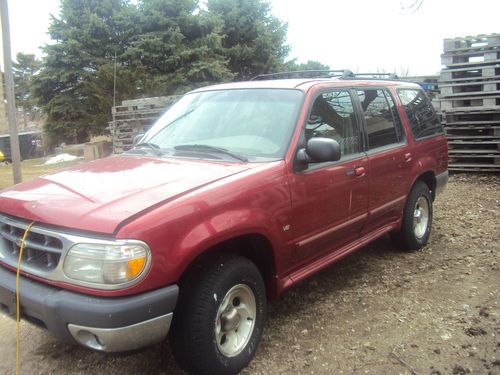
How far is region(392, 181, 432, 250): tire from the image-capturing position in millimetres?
4898

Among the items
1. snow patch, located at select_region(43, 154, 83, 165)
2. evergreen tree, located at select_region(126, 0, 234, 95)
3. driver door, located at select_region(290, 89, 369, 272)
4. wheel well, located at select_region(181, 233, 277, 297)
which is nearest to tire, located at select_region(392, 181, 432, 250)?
driver door, located at select_region(290, 89, 369, 272)

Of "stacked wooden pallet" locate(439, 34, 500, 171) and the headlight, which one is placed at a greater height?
"stacked wooden pallet" locate(439, 34, 500, 171)

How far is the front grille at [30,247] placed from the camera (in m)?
2.50

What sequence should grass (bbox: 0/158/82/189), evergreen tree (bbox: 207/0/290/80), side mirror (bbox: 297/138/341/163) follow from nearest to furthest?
side mirror (bbox: 297/138/341/163) < grass (bbox: 0/158/82/189) < evergreen tree (bbox: 207/0/290/80)

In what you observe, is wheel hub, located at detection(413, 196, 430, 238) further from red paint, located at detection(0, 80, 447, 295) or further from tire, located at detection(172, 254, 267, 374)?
tire, located at detection(172, 254, 267, 374)

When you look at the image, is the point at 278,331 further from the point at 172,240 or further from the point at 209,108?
the point at 209,108

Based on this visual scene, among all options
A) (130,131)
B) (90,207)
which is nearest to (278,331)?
(90,207)

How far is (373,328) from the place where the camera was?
3482mm

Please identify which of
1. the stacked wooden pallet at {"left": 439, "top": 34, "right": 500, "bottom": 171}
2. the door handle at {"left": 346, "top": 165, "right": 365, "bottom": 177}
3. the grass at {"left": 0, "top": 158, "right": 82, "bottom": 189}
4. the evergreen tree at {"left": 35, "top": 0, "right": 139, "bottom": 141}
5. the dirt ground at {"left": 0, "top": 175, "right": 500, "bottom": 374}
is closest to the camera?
the dirt ground at {"left": 0, "top": 175, "right": 500, "bottom": 374}

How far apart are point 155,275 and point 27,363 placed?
1508 mm

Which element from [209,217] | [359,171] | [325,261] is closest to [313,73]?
[359,171]

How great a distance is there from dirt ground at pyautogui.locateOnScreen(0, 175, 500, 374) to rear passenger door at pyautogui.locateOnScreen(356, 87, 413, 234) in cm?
59

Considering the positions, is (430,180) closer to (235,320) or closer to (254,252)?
(254,252)

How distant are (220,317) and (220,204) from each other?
2.20ft
